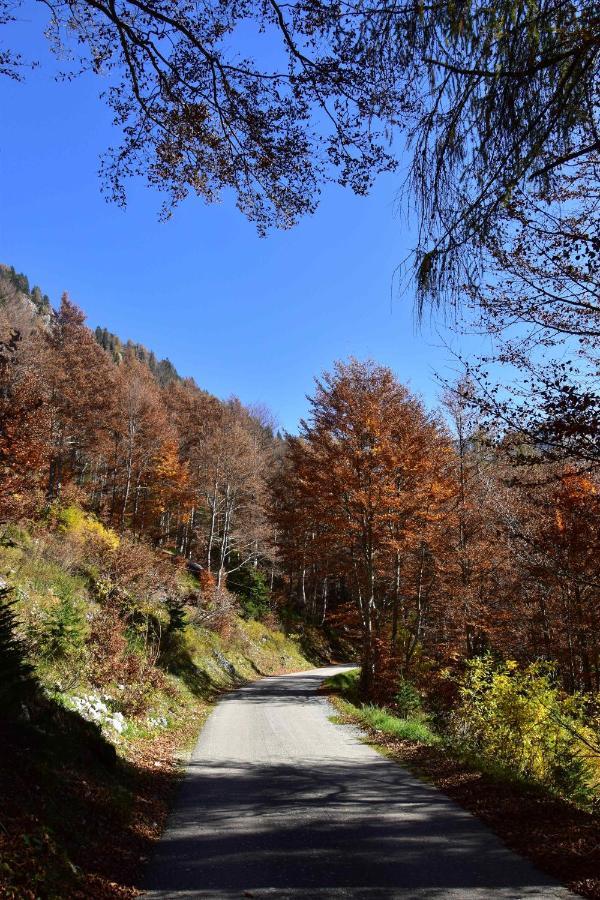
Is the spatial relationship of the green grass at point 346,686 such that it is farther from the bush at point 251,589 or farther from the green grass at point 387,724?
the bush at point 251,589

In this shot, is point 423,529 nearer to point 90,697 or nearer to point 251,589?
point 90,697

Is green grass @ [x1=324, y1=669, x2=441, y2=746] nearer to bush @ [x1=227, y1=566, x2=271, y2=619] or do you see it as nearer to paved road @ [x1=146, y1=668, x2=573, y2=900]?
paved road @ [x1=146, y1=668, x2=573, y2=900]

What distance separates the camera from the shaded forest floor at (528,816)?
4453 millimetres

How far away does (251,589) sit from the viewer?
29.5 m

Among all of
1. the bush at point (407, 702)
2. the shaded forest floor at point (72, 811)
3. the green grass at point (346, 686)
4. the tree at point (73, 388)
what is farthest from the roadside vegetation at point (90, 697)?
the tree at point (73, 388)

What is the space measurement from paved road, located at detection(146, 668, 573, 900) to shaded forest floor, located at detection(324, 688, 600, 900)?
0.57ft

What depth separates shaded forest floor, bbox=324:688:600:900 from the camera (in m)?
4.45

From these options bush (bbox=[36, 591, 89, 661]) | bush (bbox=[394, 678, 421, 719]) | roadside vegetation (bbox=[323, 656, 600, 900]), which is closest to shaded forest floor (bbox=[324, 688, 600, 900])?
roadside vegetation (bbox=[323, 656, 600, 900])

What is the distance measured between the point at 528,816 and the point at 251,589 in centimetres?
2478

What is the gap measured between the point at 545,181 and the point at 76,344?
31549mm

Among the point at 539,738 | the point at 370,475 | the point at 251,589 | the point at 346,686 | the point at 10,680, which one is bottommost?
the point at 346,686

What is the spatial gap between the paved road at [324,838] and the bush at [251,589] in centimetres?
1996

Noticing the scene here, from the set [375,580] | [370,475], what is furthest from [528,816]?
[375,580]

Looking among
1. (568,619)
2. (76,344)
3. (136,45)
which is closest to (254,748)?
(568,619)
